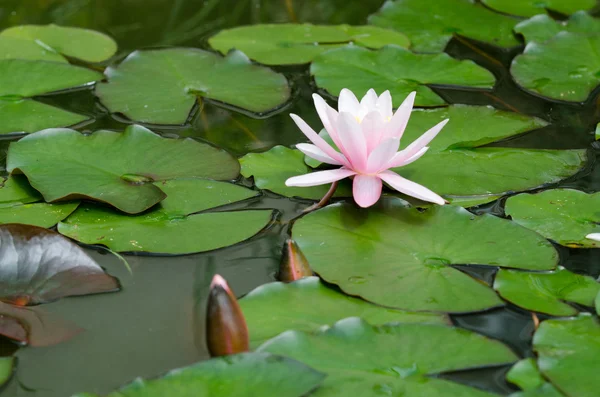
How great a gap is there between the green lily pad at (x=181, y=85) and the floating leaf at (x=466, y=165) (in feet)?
1.26

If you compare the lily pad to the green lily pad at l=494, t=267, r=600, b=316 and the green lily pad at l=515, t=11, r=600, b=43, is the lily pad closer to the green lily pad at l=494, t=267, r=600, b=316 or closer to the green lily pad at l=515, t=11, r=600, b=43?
the green lily pad at l=494, t=267, r=600, b=316

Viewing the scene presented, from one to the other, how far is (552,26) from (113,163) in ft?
6.02

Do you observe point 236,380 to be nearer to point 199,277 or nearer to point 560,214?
point 199,277

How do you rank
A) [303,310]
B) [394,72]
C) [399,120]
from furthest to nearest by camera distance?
1. [394,72]
2. [399,120]
3. [303,310]

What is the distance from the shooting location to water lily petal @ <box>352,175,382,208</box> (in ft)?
5.11

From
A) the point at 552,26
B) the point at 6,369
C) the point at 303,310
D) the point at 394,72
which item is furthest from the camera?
the point at 552,26

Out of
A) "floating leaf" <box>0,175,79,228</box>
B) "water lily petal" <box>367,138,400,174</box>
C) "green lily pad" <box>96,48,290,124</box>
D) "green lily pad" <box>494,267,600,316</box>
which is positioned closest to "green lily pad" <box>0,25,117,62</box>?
"green lily pad" <box>96,48,290,124</box>

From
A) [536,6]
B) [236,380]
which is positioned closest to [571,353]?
[236,380]

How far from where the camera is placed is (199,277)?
57.6 inches

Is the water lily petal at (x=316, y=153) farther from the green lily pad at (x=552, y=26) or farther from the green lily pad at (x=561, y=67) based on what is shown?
the green lily pad at (x=552, y=26)

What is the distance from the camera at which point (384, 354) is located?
47.2 inches

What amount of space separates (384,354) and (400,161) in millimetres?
543

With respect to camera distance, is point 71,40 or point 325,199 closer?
point 325,199

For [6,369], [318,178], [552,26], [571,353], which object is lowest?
[6,369]
